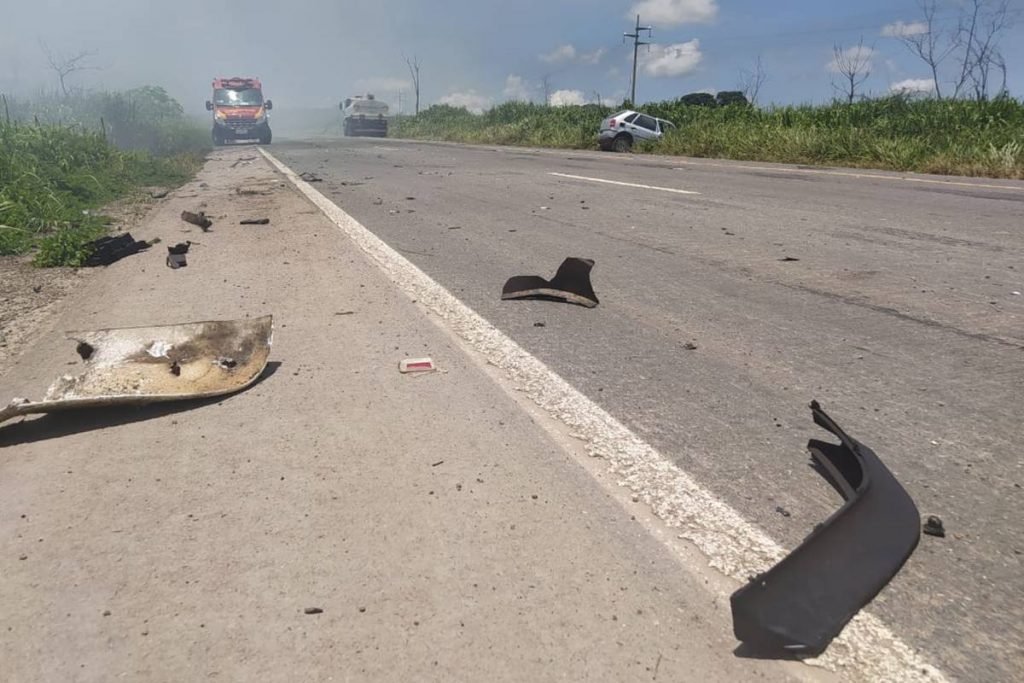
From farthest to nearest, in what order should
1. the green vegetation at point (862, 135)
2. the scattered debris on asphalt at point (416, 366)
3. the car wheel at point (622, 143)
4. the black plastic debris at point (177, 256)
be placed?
the car wheel at point (622, 143)
the green vegetation at point (862, 135)
the black plastic debris at point (177, 256)
the scattered debris on asphalt at point (416, 366)

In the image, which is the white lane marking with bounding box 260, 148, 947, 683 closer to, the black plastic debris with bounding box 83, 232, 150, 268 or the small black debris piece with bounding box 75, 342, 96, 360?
the small black debris piece with bounding box 75, 342, 96, 360

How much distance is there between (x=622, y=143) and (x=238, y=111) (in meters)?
19.4

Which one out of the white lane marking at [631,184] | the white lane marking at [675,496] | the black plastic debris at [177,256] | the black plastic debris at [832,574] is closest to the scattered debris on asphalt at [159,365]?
the white lane marking at [675,496]

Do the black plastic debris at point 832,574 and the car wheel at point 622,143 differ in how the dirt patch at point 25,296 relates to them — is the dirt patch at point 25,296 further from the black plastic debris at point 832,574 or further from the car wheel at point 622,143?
the car wheel at point 622,143

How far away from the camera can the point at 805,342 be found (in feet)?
11.8

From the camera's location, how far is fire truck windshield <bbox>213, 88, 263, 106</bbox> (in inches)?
1339

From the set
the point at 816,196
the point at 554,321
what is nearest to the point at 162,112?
the point at 816,196

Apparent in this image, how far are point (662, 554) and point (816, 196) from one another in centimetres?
875

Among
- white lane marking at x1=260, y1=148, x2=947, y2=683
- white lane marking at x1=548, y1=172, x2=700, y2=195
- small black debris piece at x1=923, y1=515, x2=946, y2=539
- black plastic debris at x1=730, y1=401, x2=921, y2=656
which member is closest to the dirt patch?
white lane marking at x1=260, y1=148, x2=947, y2=683

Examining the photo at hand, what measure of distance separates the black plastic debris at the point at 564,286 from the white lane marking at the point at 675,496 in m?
0.44

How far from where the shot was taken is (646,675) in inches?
59.1

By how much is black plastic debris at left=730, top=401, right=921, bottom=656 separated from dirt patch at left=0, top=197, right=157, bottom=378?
10.6ft

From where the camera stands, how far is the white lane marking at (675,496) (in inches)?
59.6

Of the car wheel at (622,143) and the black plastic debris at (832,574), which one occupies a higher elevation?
the car wheel at (622,143)
